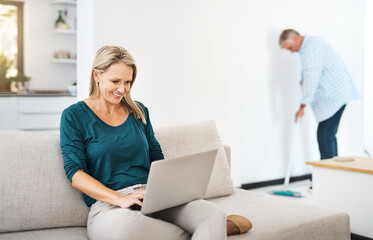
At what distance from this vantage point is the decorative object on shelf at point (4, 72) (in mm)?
5263

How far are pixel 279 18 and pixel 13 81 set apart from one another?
10.4ft

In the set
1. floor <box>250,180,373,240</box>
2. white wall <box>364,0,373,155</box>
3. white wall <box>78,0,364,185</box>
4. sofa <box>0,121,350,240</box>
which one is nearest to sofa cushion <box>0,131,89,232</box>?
sofa <box>0,121,350,240</box>

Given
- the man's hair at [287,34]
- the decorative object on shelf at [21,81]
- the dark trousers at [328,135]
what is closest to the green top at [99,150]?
the man's hair at [287,34]

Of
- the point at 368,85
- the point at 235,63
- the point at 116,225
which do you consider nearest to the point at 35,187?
the point at 116,225

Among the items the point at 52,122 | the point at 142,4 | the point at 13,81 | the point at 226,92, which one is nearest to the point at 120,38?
the point at 142,4

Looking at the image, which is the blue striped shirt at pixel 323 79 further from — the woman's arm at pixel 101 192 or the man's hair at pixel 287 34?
the woman's arm at pixel 101 192

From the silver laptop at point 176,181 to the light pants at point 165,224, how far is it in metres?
0.05

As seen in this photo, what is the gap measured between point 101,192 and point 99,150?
0.20 metres

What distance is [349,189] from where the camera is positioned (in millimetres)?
2869

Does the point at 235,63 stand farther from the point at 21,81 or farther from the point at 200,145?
the point at 21,81

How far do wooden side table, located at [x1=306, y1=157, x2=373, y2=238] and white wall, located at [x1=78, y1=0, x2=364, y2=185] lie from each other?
50.0 inches

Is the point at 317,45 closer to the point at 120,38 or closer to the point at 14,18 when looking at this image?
the point at 120,38

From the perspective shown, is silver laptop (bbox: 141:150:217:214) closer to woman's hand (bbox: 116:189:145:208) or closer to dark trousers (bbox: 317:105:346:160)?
woman's hand (bbox: 116:189:145:208)

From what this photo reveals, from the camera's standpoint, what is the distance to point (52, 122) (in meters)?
4.68
